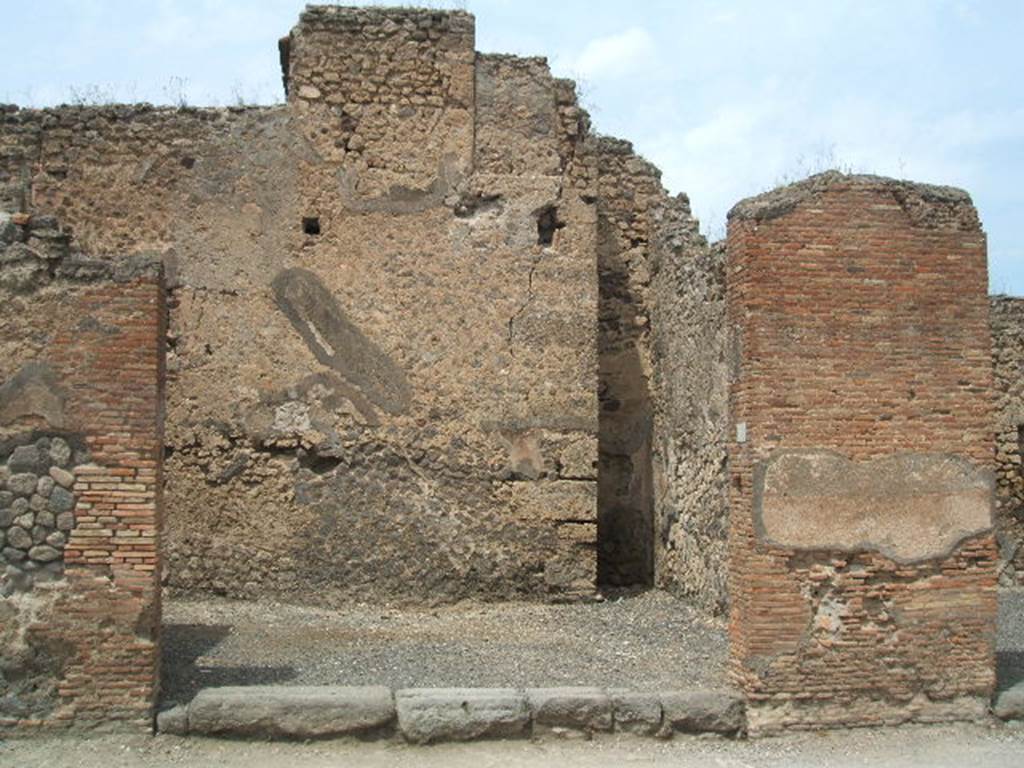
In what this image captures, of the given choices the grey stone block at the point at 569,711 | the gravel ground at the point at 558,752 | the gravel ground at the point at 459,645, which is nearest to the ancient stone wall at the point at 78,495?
the gravel ground at the point at 558,752

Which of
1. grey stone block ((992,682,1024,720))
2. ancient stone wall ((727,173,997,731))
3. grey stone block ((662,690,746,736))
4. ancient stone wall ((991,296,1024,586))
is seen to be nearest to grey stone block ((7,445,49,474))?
grey stone block ((662,690,746,736))

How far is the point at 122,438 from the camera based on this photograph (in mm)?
5871

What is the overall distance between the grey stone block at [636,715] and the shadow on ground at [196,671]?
1.88m

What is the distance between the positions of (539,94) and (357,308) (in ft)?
7.97

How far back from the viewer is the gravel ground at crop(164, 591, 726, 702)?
676 cm

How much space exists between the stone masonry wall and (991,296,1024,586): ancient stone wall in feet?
13.9

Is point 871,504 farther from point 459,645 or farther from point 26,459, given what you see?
point 26,459

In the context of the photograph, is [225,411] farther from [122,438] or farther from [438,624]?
[122,438]

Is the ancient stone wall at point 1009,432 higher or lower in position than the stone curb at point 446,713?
higher

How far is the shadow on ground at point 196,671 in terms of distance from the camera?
6.29 meters

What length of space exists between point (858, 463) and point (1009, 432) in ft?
19.0

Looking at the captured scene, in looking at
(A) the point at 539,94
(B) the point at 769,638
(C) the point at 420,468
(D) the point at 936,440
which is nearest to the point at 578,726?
(B) the point at 769,638

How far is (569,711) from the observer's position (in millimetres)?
6000

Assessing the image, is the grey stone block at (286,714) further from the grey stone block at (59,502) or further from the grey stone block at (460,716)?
the grey stone block at (59,502)
